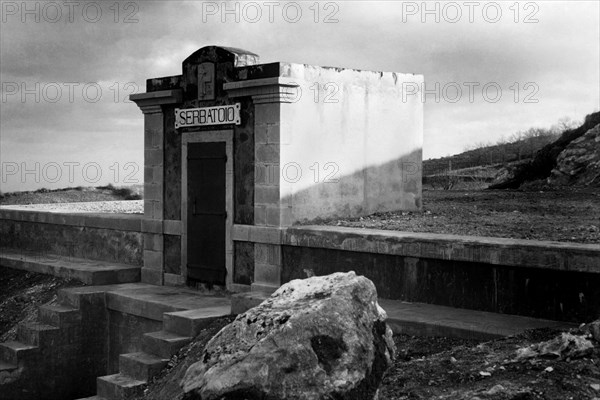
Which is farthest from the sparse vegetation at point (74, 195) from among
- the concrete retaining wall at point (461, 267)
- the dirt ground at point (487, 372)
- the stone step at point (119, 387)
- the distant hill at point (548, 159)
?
the dirt ground at point (487, 372)

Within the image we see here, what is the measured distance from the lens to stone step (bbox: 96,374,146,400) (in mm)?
10594

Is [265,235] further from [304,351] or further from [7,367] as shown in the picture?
[304,351]

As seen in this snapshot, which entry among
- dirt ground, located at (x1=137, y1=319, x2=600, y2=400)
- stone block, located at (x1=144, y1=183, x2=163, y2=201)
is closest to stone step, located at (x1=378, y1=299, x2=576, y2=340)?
dirt ground, located at (x1=137, y1=319, x2=600, y2=400)

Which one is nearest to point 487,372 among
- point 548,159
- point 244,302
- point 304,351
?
point 304,351

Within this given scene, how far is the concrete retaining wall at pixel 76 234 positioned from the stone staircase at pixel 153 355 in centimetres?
393

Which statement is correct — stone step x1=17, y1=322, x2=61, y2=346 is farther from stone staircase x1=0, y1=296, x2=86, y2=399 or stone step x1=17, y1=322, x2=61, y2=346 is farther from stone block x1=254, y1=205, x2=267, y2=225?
stone block x1=254, y1=205, x2=267, y2=225

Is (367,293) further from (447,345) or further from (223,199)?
(223,199)

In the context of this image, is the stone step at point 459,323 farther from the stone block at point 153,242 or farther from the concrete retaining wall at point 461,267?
the stone block at point 153,242

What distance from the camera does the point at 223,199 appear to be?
43.3 feet

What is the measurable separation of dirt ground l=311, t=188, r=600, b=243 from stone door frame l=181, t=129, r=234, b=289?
4.53ft

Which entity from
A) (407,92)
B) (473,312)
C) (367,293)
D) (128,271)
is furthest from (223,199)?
(367,293)

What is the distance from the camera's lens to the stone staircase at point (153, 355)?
10.7 metres

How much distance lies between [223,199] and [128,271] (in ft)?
8.87

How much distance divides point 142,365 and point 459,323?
169 inches
